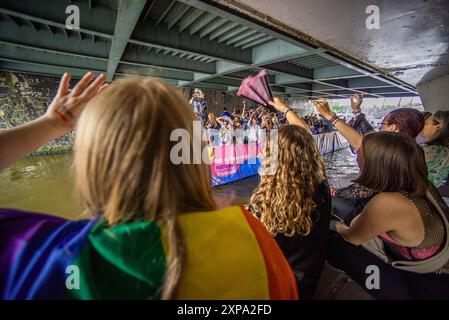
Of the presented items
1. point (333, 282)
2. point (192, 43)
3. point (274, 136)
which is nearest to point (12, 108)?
point (192, 43)

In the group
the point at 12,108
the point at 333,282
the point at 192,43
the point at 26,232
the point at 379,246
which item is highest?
the point at 192,43

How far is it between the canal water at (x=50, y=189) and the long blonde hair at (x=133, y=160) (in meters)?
2.98

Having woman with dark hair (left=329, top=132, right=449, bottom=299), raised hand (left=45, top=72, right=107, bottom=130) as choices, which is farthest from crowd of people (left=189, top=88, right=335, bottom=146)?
raised hand (left=45, top=72, right=107, bottom=130)

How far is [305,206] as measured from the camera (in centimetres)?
147

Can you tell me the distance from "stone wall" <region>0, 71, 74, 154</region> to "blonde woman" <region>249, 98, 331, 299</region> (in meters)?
13.1

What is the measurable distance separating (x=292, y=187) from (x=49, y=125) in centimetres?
151

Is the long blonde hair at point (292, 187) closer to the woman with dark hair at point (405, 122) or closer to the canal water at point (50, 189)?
the woman with dark hair at point (405, 122)

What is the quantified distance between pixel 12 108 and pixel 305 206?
14.2 m

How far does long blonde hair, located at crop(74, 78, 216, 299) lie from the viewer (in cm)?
62

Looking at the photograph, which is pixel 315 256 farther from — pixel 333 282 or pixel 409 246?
pixel 333 282

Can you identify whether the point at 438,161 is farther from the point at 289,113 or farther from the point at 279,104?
the point at 279,104

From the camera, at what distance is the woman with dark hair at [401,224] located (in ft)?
4.67

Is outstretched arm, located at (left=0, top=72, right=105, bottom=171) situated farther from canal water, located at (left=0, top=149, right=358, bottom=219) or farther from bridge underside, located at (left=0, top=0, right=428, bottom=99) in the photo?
canal water, located at (left=0, top=149, right=358, bottom=219)

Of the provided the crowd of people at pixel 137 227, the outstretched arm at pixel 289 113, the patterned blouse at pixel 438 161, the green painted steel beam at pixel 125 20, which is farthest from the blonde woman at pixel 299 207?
the green painted steel beam at pixel 125 20
